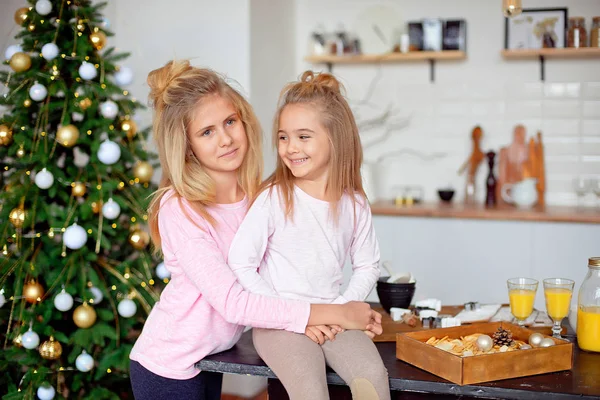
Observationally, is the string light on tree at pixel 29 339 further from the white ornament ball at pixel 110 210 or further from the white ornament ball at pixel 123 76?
the white ornament ball at pixel 123 76

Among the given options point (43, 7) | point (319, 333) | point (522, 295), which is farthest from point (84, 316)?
point (522, 295)

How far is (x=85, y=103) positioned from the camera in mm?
2838

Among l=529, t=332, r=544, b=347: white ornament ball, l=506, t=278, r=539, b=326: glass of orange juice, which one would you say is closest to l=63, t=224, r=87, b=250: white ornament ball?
l=506, t=278, r=539, b=326: glass of orange juice

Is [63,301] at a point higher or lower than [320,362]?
lower

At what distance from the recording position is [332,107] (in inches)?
69.2

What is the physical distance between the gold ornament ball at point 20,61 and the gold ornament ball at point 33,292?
2.74ft

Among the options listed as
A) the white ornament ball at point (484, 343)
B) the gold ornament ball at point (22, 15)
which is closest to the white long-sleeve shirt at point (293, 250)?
the white ornament ball at point (484, 343)

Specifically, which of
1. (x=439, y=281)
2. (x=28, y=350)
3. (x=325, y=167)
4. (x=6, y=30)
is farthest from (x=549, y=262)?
(x=6, y=30)


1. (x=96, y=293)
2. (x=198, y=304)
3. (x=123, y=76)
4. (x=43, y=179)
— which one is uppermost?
(x=123, y=76)

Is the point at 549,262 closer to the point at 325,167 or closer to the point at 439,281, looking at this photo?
the point at 439,281

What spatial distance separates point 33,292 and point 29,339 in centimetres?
18

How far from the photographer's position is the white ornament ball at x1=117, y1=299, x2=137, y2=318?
9.22ft

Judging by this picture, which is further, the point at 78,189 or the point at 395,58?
the point at 395,58

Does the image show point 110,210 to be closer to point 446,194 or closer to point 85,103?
point 85,103
